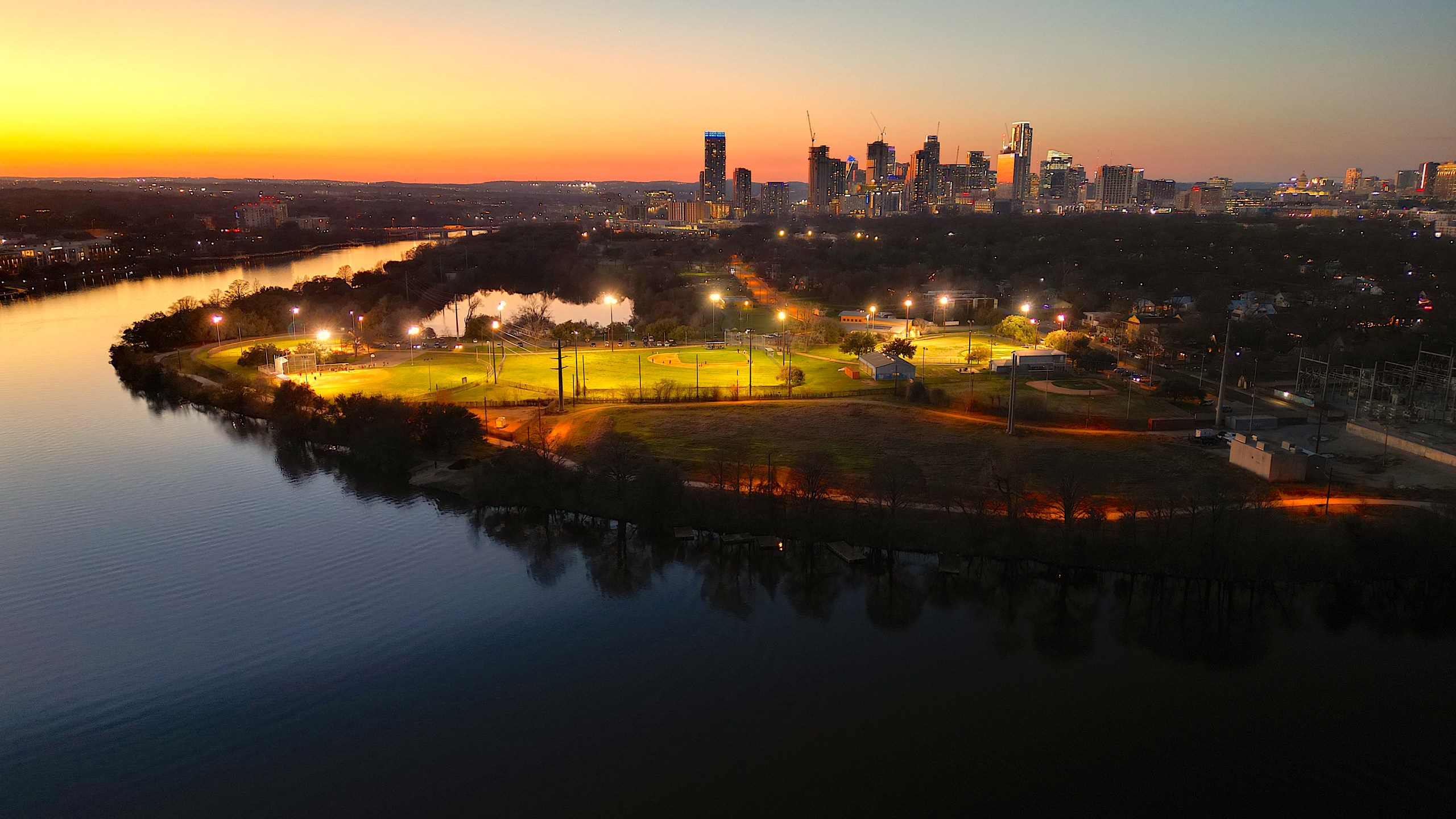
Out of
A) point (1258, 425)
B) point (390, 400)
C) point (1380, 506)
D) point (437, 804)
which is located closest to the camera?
point (437, 804)

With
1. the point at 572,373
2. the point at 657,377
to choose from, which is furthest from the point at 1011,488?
the point at 572,373

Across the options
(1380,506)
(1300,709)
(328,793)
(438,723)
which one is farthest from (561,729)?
(1380,506)

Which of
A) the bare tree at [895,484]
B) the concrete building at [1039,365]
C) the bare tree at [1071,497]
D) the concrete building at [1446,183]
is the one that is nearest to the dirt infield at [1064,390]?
the concrete building at [1039,365]

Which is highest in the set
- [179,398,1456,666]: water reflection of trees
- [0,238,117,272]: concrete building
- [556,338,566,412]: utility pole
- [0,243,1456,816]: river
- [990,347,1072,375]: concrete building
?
[0,238,117,272]: concrete building

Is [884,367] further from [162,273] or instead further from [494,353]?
[162,273]

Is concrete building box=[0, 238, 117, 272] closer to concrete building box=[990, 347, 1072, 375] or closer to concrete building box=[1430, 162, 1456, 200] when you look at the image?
concrete building box=[990, 347, 1072, 375]

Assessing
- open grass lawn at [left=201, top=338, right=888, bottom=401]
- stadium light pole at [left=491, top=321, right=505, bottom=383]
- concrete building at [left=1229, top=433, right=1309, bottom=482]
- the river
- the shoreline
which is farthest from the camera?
the shoreline

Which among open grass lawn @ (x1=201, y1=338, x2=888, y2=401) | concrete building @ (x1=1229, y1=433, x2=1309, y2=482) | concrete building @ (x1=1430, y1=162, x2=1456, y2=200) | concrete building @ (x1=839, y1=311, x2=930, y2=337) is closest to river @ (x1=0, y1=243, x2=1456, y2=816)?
concrete building @ (x1=1229, y1=433, x2=1309, y2=482)

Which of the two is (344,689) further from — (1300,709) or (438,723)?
(1300,709)
